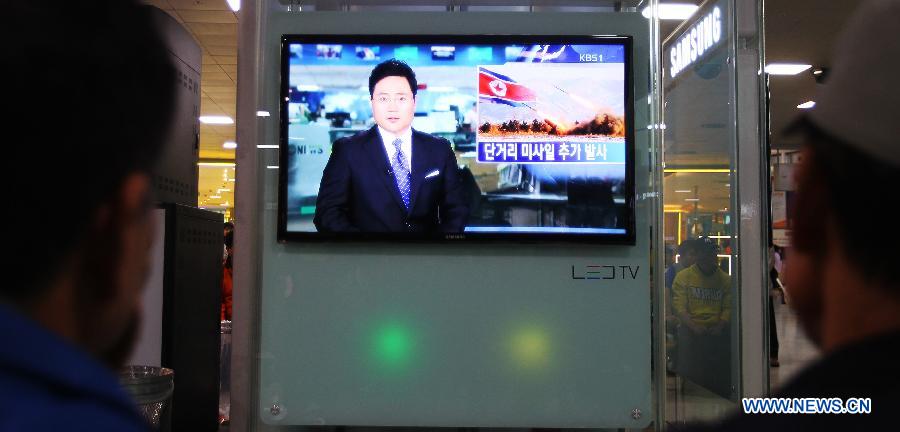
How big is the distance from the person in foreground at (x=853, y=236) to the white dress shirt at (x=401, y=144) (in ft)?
8.42

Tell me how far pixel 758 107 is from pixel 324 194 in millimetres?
2309

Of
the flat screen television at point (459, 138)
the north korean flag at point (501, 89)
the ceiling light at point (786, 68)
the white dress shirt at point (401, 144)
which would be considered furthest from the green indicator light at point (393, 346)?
the ceiling light at point (786, 68)

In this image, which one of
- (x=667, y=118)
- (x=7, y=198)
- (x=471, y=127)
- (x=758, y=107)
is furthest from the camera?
(x=667, y=118)

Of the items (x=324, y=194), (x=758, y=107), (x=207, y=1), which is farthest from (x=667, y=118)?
(x=207, y=1)

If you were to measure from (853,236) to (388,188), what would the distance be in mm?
2649

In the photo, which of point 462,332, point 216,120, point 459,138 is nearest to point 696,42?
point 459,138

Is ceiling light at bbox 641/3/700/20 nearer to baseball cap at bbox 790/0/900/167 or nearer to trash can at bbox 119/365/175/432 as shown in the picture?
trash can at bbox 119/365/175/432

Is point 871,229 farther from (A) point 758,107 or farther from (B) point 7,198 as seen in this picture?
(A) point 758,107

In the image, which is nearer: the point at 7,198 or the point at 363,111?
the point at 7,198

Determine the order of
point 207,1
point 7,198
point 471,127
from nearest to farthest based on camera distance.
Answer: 1. point 7,198
2. point 471,127
3. point 207,1

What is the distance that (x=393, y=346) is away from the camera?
3238 millimetres

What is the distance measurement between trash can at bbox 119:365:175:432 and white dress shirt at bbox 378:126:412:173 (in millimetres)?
1218

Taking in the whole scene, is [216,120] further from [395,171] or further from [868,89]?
[868,89]

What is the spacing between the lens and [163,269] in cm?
275
